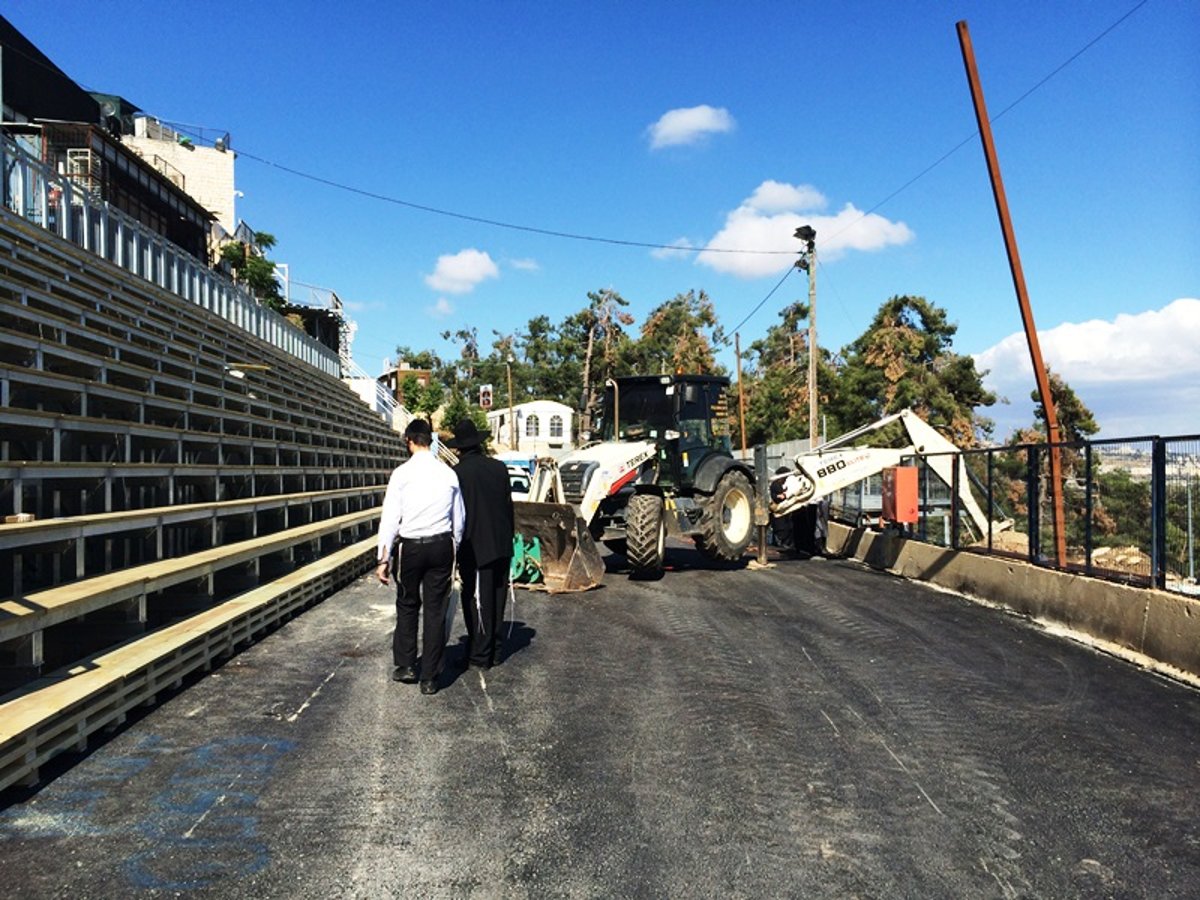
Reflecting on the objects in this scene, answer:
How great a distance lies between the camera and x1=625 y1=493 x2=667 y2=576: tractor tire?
39.8ft

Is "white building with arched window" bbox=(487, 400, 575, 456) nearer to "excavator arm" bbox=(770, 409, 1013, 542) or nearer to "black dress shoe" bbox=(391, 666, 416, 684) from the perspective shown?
"excavator arm" bbox=(770, 409, 1013, 542)

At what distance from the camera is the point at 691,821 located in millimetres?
4109

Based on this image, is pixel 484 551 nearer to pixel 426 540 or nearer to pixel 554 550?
pixel 426 540

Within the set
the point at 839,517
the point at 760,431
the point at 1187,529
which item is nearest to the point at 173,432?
the point at 1187,529

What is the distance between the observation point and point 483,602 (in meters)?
6.90

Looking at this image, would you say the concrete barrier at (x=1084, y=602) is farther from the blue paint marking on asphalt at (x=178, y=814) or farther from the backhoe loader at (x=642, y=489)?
the blue paint marking on asphalt at (x=178, y=814)

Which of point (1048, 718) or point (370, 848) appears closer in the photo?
point (370, 848)

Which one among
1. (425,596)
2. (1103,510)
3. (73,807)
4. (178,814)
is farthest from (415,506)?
(1103,510)

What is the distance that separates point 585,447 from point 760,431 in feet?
120

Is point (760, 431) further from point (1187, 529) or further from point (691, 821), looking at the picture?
point (691, 821)

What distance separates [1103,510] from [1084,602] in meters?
1.03

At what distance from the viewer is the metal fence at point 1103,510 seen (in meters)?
7.75

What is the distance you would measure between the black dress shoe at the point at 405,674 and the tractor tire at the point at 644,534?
5980 millimetres

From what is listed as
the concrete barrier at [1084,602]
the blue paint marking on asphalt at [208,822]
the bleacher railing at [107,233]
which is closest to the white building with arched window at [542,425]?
the bleacher railing at [107,233]
